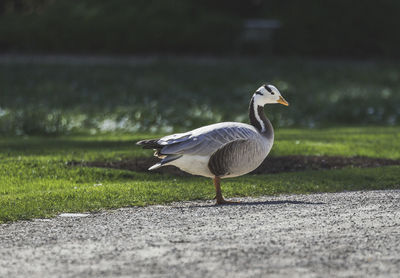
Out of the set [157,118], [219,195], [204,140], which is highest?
[204,140]

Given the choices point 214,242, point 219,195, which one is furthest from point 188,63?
point 214,242

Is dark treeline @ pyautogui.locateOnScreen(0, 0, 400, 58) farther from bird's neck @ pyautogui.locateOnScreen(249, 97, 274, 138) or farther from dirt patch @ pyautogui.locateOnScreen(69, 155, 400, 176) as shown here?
bird's neck @ pyautogui.locateOnScreen(249, 97, 274, 138)

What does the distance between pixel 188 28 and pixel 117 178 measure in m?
17.9

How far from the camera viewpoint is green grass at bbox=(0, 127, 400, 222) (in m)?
10.3

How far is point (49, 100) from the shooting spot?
21844mm

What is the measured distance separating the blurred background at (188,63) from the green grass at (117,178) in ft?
9.41

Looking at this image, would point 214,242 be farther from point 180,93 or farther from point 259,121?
point 180,93

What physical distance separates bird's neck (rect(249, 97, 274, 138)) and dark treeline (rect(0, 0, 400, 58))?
1921 cm

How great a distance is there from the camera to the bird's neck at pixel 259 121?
10.6m

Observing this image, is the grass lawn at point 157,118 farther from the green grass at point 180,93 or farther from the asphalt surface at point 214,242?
the asphalt surface at point 214,242

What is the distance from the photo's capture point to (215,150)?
Answer: 10.0 m

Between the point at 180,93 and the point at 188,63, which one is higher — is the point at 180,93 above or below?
below

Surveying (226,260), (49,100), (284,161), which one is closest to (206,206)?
(226,260)

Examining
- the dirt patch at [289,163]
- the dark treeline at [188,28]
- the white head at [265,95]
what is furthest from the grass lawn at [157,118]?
the white head at [265,95]
